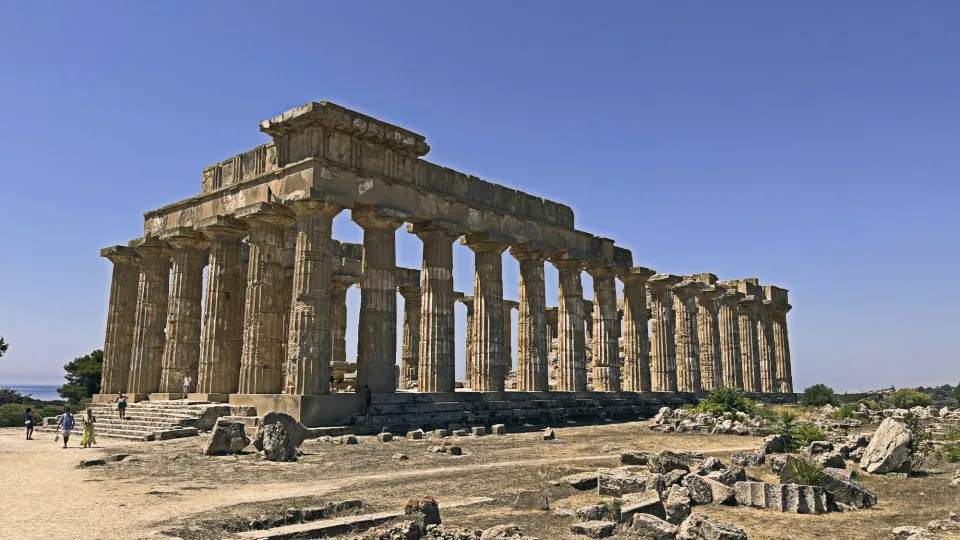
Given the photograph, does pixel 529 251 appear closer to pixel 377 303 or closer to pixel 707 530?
pixel 377 303

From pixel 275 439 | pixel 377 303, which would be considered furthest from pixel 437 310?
pixel 275 439

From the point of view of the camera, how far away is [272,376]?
2266 cm

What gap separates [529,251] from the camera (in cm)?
2919

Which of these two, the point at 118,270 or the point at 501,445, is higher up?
the point at 118,270

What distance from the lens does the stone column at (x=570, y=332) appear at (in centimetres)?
3075

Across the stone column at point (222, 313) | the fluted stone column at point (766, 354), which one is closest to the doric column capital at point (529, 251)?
the stone column at point (222, 313)

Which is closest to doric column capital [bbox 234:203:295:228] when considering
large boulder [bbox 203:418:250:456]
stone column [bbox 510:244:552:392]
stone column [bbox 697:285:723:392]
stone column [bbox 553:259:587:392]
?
large boulder [bbox 203:418:250:456]

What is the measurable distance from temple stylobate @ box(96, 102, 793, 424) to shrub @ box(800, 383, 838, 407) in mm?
13666

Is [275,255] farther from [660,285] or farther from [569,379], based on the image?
[660,285]

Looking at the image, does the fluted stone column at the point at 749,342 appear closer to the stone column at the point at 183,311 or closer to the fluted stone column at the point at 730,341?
the fluted stone column at the point at 730,341

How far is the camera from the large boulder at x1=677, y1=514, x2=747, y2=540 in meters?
6.73

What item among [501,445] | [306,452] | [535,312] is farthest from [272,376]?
[535,312]

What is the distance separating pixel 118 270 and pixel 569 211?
66.3 feet

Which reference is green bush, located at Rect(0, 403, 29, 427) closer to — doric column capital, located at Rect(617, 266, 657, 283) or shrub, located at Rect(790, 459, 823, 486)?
doric column capital, located at Rect(617, 266, 657, 283)
